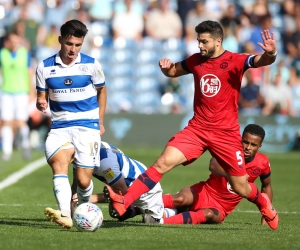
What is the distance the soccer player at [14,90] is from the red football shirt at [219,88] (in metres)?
9.43

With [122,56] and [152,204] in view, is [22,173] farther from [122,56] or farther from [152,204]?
[122,56]

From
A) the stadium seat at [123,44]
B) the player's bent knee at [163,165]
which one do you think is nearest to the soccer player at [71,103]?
the player's bent knee at [163,165]

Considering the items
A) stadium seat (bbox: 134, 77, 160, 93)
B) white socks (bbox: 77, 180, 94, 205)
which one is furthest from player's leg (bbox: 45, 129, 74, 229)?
stadium seat (bbox: 134, 77, 160, 93)

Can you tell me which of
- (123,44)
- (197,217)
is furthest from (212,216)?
(123,44)

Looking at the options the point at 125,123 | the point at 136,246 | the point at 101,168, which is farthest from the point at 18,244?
the point at 125,123

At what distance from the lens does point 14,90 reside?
57.5 ft

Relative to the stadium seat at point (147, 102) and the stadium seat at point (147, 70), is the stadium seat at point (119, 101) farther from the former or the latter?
the stadium seat at point (147, 70)

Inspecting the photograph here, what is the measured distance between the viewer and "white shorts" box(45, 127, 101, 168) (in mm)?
8180

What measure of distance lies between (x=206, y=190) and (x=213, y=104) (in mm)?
1448

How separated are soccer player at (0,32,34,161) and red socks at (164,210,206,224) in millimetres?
8809

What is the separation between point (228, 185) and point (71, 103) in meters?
2.27

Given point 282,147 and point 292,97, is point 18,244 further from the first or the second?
point 292,97

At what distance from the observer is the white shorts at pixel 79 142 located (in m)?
8.18

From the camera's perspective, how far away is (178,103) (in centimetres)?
2125
